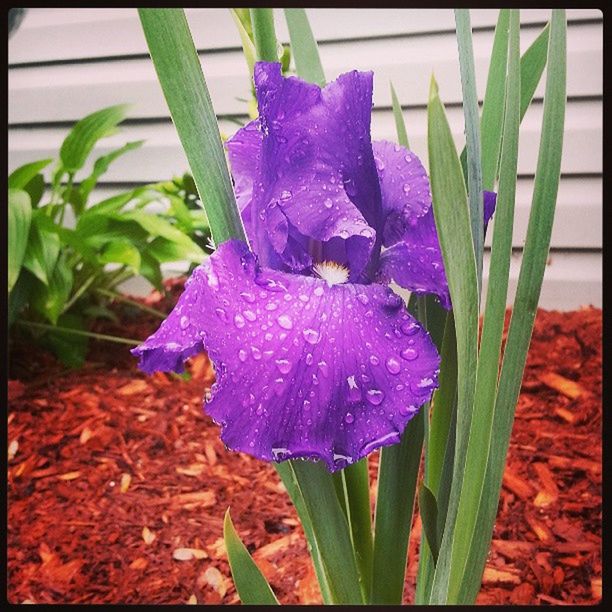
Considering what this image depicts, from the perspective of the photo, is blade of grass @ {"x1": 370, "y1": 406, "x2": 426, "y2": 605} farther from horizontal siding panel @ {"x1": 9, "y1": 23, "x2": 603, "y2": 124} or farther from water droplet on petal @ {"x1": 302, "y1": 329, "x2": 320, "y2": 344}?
horizontal siding panel @ {"x1": 9, "y1": 23, "x2": 603, "y2": 124}

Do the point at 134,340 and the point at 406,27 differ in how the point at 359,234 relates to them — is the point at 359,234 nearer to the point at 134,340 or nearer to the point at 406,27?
the point at 406,27

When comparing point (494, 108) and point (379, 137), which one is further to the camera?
point (379, 137)

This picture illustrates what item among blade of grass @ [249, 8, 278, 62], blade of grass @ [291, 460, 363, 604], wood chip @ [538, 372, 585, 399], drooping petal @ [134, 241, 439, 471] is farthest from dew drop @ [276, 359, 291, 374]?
wood chip @ [538, 372, 585, 399]

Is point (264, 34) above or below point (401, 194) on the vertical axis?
above

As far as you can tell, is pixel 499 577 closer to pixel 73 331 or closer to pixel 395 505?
pixel 395 505

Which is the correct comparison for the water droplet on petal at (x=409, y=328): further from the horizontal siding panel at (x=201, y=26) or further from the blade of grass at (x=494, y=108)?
the horizontal siding panel at (x=201, y=26)

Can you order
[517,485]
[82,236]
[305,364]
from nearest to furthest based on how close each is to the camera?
[305,364], [517,485], [82,236]

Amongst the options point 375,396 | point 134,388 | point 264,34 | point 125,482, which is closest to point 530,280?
point 375,396
